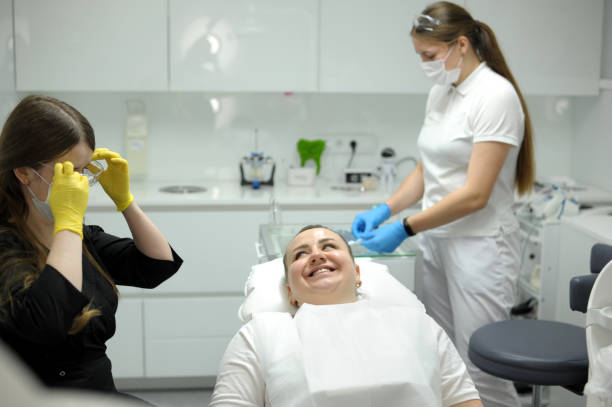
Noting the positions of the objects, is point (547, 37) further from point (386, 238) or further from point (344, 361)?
point (344, 361)

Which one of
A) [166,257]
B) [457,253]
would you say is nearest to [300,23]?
[457,253]

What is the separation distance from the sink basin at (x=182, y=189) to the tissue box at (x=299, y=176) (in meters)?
0.45

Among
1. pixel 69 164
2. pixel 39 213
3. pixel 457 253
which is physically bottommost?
pixel 457 253

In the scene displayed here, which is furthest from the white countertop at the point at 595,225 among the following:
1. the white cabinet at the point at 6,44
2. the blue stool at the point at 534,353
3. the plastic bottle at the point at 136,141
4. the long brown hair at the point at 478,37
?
the white cabinet at the point at 6,44

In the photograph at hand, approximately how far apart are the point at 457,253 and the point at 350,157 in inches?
62.1

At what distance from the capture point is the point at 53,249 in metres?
1.34

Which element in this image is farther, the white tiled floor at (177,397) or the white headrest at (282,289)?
the white tiled floor at (177,397)

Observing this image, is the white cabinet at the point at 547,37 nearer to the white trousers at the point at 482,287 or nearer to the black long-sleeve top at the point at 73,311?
the white trousers at the point at 482,287

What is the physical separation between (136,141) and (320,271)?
2.09 m

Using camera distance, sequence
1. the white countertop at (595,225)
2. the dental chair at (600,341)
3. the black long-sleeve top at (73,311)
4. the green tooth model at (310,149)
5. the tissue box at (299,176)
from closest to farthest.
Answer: the black long-sleeve top at (73,311), the dental chair at (600,341), the white countertop at (595,225), the tissue box at (299,176), the green tooth model at (310,149)

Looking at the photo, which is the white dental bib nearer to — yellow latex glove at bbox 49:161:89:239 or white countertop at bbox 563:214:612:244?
yellow latex glove at bbox 49:161:89:239

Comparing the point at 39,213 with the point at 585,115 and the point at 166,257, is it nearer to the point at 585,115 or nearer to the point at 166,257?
the point at 166,257

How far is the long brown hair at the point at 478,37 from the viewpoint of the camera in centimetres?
221

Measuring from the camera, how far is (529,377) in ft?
6.10
